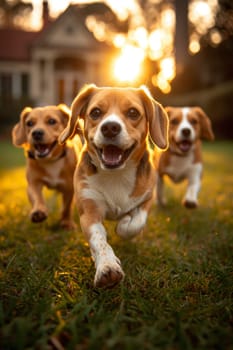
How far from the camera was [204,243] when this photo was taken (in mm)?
3904

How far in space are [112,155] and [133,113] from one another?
411mm

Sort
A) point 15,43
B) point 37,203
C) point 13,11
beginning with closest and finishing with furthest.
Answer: point 37,203 → point 15,43 → point 13,11

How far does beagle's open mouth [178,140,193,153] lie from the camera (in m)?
5.83

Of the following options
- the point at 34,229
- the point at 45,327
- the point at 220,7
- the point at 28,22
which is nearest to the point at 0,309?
the point at 45,327

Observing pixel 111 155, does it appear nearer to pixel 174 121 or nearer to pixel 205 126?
pixel 174 121

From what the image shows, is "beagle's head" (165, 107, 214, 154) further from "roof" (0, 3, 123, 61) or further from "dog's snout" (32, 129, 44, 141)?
"roof" (0, 3, 123, 61)

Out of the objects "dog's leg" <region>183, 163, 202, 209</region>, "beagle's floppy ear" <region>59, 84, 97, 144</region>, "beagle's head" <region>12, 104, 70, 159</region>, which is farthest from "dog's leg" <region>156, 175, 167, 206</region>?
"beagle's floppy ear" <region>59, 84, 97, 144</region>

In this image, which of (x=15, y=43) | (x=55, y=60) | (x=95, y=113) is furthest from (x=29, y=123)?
(x=15, y=43)

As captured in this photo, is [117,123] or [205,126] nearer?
[117,123]

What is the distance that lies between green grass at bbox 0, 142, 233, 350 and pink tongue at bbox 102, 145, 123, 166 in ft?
2.63

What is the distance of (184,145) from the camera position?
5863mm

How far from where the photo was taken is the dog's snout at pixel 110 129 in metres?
3.01

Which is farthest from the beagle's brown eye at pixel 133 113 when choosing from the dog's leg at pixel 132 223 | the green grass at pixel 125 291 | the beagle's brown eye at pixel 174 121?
the beagle's brown eye at pixel 174 121

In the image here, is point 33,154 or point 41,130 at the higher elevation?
point 41,130
